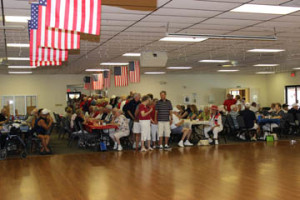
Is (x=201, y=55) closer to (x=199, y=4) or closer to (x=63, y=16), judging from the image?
(x=199, y=4)

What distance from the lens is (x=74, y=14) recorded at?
4445 mm

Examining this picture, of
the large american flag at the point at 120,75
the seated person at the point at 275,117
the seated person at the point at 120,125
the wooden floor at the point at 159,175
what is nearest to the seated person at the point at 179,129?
the wooden floor at the point at 159,175

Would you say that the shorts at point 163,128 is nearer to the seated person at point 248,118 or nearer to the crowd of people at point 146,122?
the crowd of people at point 146,122

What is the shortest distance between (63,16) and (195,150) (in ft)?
23.0

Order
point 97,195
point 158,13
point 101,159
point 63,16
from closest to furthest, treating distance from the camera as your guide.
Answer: point 63,16 < point 97,195 < point 158,13 < point 101,159

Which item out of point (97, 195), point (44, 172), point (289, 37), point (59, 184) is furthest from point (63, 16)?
point (289, 37)

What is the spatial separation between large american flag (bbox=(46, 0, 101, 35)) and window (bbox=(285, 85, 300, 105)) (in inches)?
843

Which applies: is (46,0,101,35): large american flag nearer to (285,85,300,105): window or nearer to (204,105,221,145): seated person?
(204,105,221,145): seated person

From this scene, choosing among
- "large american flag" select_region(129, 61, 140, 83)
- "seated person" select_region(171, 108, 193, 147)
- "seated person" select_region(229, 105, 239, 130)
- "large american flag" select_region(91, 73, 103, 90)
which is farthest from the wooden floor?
"large american flag" select_region(91, 73, 103, 90)

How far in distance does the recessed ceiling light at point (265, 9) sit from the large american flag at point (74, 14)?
3.34 m

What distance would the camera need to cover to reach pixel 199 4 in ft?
21.8

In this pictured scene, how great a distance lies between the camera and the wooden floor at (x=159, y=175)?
5953mm

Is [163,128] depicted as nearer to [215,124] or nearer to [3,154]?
[215,124]

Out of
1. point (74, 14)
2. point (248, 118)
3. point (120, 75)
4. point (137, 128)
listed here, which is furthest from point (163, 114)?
point (74, 14)
